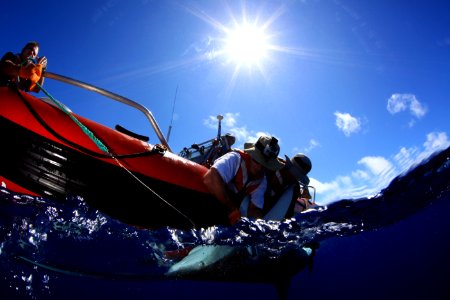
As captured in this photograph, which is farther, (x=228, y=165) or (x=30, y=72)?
(x=228, y=165)

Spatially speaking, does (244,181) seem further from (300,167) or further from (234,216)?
(300,167)

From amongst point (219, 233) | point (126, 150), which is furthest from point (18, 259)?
point (219, 233)

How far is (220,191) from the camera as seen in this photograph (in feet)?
9.98

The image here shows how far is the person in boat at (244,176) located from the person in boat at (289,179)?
0.42ft

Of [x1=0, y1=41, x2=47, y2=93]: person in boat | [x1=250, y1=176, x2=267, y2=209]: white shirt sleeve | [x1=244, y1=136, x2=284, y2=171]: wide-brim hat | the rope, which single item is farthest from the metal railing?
[x1=250, y1=176, x2=267, y2=209]: white shirt sleeve

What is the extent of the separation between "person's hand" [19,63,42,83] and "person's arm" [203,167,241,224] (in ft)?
7.73

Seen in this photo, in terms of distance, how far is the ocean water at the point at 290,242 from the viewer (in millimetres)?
3090

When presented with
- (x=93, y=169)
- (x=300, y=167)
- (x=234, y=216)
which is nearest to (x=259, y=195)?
(x=234, y=216)

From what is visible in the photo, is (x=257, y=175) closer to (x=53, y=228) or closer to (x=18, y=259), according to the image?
(x=53, y=228)

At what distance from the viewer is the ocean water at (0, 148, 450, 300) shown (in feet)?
10.1

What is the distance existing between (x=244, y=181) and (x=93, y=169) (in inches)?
69.3

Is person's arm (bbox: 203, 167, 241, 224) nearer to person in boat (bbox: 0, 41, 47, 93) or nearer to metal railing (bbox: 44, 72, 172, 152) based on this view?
metal railing (bbox: 44, 72, 172, 152)

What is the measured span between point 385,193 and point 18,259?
21.1ft

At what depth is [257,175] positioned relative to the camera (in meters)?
3.36
